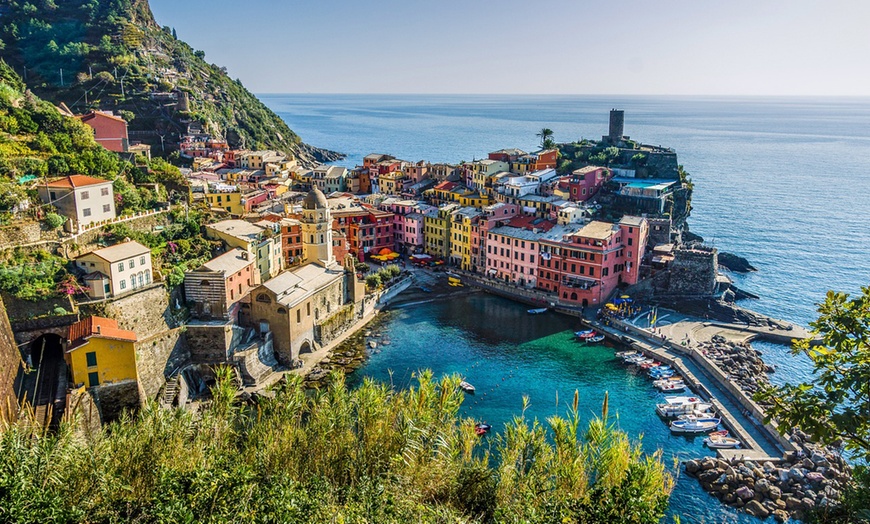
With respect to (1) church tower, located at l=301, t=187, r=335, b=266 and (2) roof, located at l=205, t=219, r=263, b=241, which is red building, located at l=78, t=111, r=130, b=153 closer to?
(2) roof, located at l=205, t=219, r=263, b=241

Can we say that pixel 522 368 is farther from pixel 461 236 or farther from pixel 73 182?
pixel 73 182

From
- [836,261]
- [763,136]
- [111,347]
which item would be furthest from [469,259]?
[763,136]

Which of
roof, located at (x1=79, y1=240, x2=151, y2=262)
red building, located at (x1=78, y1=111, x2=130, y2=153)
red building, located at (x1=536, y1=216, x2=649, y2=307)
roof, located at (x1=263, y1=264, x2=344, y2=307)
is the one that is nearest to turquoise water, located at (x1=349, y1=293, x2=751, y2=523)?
red building, located at (x1=536, y1=216, x2=649, y2=307)

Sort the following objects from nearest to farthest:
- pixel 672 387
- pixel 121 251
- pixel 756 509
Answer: pixel 756 509, pixel 121 251, pixel 672 387

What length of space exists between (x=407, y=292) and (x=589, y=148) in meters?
38.1

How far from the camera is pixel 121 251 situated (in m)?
35.8

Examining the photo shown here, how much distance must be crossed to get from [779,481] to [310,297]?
29.6 meters

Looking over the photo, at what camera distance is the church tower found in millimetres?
47156

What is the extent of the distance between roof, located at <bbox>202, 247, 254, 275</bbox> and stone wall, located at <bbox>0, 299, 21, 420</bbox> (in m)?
11.4

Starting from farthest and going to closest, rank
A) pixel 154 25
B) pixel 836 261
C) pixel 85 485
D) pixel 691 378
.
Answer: pixel 154 25, pixel 836 261, pixel 691 378, pixel 85 485

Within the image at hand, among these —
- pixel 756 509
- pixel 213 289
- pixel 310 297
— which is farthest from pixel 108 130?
pixel 756 509

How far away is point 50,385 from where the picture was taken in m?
30.2

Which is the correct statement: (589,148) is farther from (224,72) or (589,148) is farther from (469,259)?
(224,72)

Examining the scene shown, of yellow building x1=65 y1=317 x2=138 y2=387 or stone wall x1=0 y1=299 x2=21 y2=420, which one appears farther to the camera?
yellow building x1=65 y1=317 x2=138 y2=387
